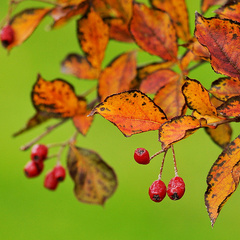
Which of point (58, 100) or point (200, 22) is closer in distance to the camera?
point (200, 22)

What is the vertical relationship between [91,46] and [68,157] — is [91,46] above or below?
above

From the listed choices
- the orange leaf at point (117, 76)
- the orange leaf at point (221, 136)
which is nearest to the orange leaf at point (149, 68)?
the orange leaf at point (117, 76)

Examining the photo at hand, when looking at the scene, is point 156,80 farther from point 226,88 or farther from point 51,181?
point 51,181

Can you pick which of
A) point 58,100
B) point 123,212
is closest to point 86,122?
point 58,100

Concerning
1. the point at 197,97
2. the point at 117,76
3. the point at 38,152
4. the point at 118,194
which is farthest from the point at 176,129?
the point at 118,194

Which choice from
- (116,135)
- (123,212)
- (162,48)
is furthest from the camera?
(116,135)

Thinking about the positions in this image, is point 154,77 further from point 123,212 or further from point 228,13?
point 123,212
